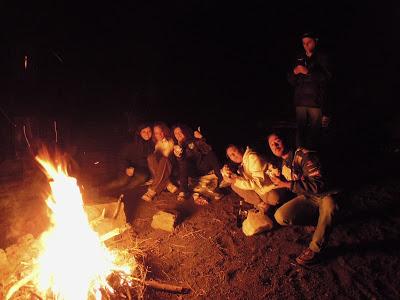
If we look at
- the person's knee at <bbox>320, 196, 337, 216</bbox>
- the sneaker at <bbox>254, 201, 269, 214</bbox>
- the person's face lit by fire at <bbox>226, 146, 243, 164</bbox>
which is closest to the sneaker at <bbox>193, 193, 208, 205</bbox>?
the person's face lit by fire at <bbox>226, 146, 243, 164</bbox>

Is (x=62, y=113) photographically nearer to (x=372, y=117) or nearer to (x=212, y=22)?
(x=212, y=22)

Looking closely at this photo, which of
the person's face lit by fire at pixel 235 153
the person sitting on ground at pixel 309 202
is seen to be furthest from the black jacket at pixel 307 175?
the person's face lit by fire at pixel 235 153

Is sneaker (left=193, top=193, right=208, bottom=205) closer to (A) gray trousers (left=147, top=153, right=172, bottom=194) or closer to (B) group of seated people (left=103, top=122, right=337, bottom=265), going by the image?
(B) group of seated people (left=103, top=122, right=337, bottom=265)

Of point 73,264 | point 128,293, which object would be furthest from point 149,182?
point 128,293

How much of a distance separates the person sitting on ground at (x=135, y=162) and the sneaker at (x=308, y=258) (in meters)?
3.88

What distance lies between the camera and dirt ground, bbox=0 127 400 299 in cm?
375

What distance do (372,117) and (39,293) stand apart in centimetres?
761

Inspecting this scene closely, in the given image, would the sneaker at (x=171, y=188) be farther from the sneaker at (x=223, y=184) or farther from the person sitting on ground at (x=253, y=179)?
the person sitting on ground at (x=253, y=179)

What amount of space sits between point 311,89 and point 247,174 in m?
1.97

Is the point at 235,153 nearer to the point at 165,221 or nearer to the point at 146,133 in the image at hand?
the point at 165,221

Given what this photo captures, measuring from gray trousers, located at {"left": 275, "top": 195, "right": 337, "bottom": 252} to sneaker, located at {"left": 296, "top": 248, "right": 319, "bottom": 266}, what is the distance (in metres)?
0.05

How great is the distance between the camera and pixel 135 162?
698 centimetres

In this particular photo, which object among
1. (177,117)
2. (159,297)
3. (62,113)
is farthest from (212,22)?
(159,297)

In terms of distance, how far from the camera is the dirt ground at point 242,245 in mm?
3754
